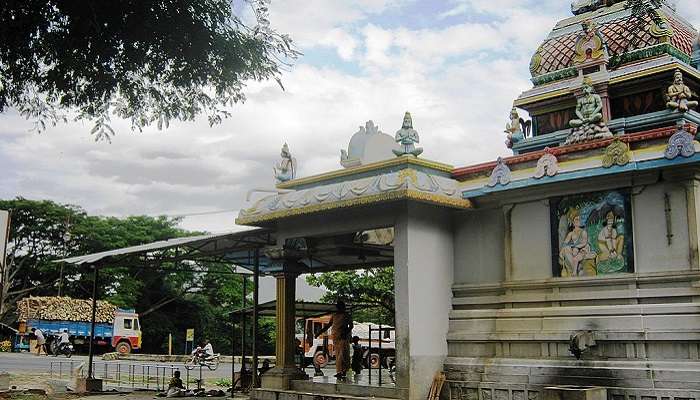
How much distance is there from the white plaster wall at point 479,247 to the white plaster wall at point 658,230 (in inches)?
88.6

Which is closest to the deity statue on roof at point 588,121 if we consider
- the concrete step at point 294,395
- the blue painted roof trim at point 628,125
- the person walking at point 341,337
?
the blue painted roof trim at point 628,125

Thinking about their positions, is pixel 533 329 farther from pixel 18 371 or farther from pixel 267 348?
pixel 267 348

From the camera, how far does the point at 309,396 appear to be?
44.3 ft

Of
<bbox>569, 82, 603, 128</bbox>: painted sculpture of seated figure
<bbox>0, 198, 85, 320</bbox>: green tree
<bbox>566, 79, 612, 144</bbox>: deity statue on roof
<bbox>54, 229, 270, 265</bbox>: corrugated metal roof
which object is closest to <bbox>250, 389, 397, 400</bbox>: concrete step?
<bbox>54, 229, 270, 265</bbox>: corrugated metal roof

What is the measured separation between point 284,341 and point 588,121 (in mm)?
6879

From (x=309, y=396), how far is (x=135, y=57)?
6.91 metres

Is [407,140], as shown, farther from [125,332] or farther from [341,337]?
[125,332]

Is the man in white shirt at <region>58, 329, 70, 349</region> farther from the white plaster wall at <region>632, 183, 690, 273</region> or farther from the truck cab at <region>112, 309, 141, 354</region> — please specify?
the white plaster wall at <region>632, 183, 690, 273</region>

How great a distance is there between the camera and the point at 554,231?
477 inches

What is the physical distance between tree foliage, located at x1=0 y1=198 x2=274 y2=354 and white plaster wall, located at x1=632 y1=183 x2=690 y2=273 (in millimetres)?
35294

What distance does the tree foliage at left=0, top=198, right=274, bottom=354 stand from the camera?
4466cm

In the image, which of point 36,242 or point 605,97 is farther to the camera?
point 36,242

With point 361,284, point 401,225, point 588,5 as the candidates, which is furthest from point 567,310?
point 361,284

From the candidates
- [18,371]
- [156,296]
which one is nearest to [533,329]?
[18,371]
